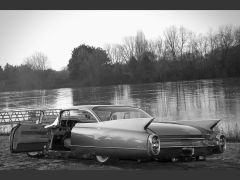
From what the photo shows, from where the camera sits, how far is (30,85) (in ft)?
397

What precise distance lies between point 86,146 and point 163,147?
1.65 metres

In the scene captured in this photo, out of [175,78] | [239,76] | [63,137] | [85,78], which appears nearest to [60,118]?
[63,137]

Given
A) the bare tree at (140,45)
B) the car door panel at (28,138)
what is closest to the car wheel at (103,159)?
the car door panel at (28,138)

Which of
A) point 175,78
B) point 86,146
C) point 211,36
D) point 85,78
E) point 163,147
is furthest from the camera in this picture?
point 85,78

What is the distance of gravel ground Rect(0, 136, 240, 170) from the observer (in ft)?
24.6

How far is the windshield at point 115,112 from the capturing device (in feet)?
26.5

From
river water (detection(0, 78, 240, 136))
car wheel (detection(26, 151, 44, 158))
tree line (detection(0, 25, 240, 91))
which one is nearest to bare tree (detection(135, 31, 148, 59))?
tree line (detection(0, 25, 240, 91))

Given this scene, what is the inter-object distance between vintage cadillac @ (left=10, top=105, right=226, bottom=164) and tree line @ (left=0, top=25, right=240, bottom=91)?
188ft

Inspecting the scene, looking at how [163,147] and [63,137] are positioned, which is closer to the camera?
[163,147]

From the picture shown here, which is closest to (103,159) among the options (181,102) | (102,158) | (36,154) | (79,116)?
(102,158)

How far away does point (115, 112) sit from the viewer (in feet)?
27.1

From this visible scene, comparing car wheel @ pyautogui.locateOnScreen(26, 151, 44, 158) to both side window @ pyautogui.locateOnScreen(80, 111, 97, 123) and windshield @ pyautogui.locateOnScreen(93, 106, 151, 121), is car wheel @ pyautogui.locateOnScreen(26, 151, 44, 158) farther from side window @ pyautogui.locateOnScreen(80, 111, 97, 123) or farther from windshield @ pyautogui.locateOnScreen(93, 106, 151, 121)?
windshield @ pyautogui.locateOnScreen(93, 106, 151, 121)

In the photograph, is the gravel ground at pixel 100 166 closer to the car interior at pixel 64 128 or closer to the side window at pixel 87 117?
the car interior at pixel 64 128

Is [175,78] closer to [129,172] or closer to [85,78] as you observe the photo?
[85,78]
